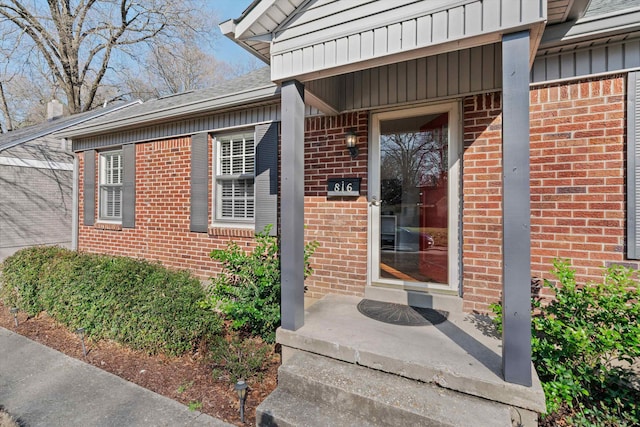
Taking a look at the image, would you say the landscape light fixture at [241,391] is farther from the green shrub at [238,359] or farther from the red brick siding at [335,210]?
the red brick siding at [335,210]

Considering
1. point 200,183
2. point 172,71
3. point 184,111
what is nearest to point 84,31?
point 172,71

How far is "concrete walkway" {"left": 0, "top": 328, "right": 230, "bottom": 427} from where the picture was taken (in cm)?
231

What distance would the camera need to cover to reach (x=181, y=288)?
11.1ft

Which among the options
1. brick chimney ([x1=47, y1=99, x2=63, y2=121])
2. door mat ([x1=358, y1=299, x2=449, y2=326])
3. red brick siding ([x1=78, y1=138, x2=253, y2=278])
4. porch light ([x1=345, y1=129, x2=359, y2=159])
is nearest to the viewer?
door mat ([x1=358, y1=299, x2=449, y2=326])

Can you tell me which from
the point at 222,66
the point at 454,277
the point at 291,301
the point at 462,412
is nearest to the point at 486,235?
the point at 454,277

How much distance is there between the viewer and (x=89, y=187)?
21.8 feet

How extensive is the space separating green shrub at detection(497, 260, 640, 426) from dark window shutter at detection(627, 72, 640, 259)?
59cm

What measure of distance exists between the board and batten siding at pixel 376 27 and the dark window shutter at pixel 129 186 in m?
4.36

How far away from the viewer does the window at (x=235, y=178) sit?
4.94m

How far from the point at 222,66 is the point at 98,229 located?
17.8 m

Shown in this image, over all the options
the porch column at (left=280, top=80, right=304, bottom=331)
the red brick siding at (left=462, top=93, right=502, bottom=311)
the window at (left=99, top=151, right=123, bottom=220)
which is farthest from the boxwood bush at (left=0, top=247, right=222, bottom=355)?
the red brick siding at (left=462, top=93, right=502, bottom=311)

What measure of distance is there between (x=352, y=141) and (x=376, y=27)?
4.97ft

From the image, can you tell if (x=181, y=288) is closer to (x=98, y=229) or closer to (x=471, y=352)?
(x=471, y=352)

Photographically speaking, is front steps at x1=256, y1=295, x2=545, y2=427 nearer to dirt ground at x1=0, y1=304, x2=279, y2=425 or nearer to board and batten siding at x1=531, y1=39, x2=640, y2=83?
dirt ground at x1=0, y1=304, x2=279, y2=425
